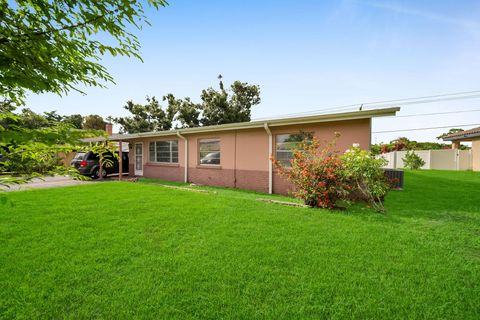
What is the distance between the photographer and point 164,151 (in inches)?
570

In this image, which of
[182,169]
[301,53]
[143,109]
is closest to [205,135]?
[182,169]

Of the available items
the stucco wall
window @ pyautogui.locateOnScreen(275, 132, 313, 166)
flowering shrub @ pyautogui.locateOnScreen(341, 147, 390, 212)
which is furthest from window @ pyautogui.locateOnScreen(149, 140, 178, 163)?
flowering shrub @ pyautogui.locateOnScreen(341, 147, 390, 212)

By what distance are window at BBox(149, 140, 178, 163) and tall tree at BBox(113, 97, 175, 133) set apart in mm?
16662

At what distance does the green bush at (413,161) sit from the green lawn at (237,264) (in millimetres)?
18249

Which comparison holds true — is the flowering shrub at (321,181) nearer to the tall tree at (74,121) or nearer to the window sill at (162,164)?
the tall tree at (74,121)

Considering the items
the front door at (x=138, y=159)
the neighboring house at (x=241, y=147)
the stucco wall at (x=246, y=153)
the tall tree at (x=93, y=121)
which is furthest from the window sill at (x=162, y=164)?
the tall tree at (x=93, y=121)

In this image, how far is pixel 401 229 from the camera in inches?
194

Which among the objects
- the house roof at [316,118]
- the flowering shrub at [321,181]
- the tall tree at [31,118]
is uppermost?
the house roof at [316,118]

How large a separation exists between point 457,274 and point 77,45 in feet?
16.5

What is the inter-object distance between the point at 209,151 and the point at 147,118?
2301 centimetres

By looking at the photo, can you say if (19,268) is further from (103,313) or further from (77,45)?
(77,45)

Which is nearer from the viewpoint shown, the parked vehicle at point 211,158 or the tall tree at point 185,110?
the parked vehicle at point 211,158

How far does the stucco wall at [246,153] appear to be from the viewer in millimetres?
7879

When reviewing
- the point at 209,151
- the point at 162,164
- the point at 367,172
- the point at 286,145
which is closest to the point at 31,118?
the point at 367,172
